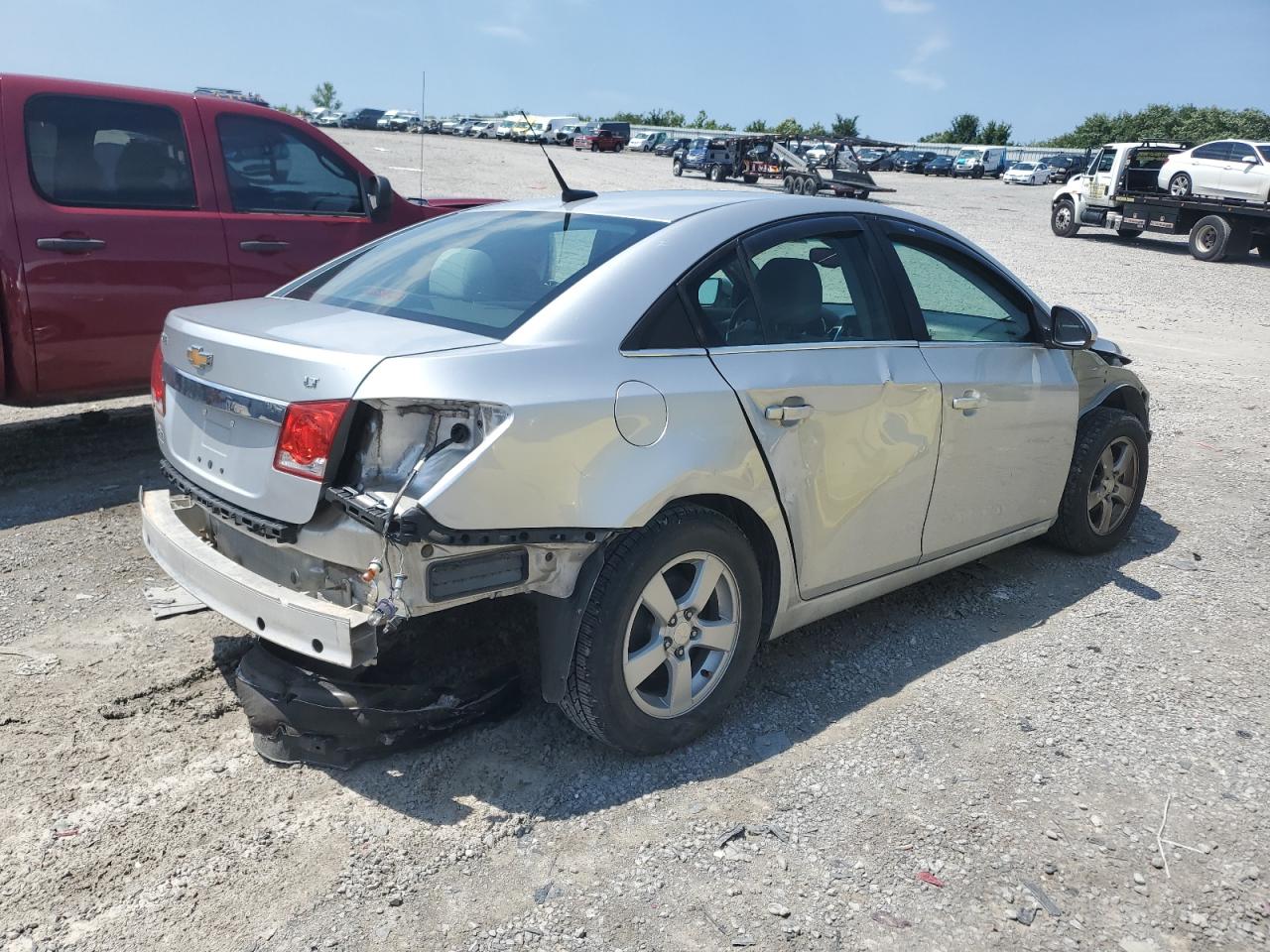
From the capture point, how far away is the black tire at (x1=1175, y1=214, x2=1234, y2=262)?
2117 cm

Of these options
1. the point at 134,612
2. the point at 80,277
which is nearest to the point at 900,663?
the point at 134,612

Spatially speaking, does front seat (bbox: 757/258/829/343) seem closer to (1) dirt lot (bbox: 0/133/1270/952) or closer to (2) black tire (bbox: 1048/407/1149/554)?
(1) dirt lot (bbox: 0/133/1270/952)

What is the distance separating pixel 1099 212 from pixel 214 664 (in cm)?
2445

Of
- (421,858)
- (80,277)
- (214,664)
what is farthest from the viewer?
(80,277)

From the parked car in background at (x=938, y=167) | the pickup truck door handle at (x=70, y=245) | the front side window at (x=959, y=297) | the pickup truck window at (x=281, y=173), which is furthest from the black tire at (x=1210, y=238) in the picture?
the parked car in background at (x=938, y=167)

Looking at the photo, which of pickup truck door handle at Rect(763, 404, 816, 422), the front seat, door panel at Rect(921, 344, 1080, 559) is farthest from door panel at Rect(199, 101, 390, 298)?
door panel at Rect(921, 344, 1080, 559)

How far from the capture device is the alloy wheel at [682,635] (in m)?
3.16

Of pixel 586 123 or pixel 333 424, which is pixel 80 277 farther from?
pixel 586 123

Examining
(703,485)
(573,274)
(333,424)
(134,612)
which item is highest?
(573,274)

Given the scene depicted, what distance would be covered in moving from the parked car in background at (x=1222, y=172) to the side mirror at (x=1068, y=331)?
19.9 m

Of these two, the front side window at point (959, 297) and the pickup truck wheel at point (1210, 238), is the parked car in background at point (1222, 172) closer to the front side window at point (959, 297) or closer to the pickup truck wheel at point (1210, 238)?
the pickup truck wheel at point (1210, 238)

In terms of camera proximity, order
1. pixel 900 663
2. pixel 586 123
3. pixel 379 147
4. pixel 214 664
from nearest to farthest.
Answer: pixel 214 664 < pixel 900 663 < pixel 379 147 < pixel 586 123

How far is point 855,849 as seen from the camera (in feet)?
9.66

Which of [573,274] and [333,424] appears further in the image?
[573,274]
